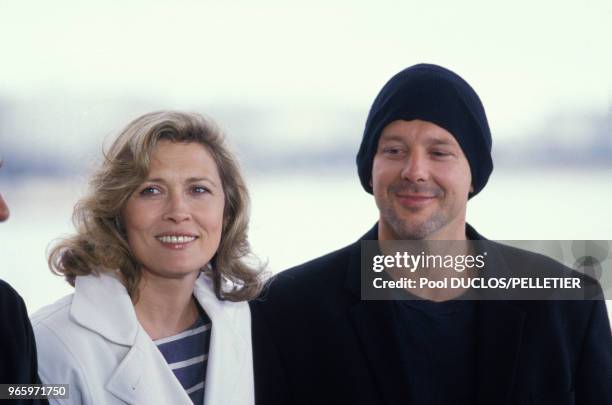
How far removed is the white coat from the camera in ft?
5.90

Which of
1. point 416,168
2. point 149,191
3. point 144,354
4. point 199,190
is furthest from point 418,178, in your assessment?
point 144,354

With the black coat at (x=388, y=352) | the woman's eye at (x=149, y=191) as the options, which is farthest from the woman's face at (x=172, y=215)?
the black coat at (x=388, y=352)

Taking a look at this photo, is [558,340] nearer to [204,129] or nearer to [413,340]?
[413,340]

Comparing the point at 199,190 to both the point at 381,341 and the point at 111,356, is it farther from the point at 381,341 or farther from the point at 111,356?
the point at 381,341

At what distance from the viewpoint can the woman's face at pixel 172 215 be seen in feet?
6.35

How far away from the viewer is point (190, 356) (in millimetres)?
1975

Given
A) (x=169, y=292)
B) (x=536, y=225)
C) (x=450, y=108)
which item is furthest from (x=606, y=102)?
(x=169, y=292)

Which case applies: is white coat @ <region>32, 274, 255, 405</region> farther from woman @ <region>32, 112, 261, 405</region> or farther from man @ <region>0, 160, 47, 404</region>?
man @ <region>0, 160, 47, 404</region>

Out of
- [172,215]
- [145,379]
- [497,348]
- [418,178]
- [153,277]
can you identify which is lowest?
[145,379]

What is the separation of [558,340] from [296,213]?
31.2 inches

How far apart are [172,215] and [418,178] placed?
Answer: 575mm

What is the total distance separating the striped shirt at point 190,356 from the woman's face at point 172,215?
0.15 meters

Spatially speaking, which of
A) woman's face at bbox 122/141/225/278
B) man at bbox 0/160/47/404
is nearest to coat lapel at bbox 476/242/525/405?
woman's face at bbox 122/141/225/278

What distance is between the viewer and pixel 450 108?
2008mm
